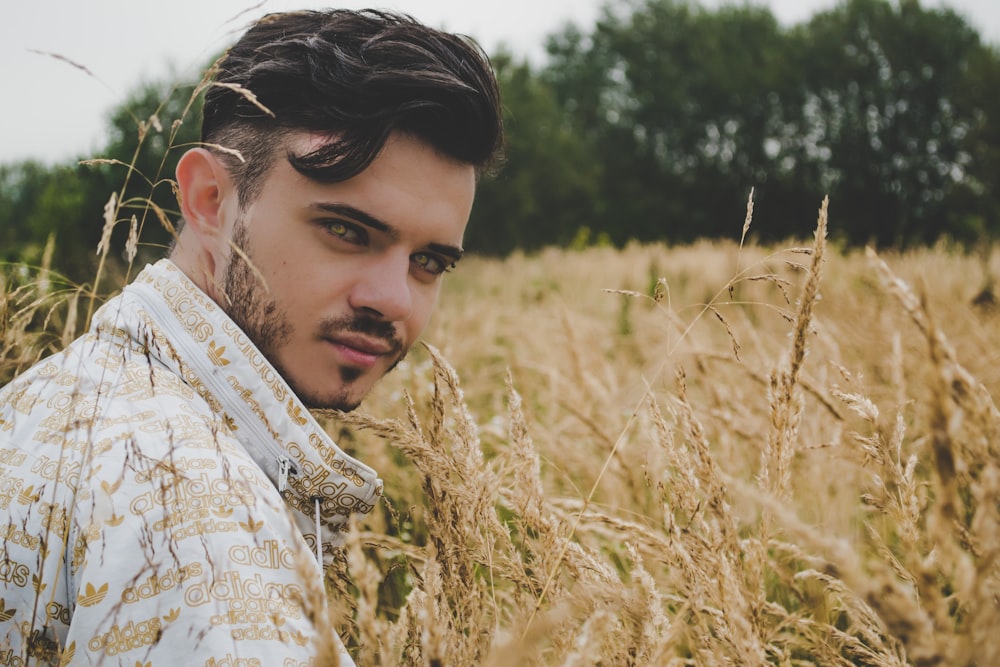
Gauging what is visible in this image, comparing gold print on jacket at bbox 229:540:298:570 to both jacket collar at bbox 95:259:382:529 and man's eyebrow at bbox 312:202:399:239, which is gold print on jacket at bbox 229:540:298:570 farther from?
man's eyebrow at bbox 312:202:399:239

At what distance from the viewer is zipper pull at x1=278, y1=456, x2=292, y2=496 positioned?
115cm

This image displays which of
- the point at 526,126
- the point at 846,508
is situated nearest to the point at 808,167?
the point at 526,126

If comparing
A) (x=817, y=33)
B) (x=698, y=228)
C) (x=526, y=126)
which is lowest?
(x=698, y=228)

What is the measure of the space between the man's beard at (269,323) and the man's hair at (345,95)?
180 mm

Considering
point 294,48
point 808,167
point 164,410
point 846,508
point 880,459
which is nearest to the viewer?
point 164,410

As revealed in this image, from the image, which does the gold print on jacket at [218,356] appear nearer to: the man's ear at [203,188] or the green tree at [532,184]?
the man's ear at [203,188]

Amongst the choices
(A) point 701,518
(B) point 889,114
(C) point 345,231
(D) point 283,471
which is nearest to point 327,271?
(C) point 345,231

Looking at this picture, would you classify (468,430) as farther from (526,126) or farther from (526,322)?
(526,126)

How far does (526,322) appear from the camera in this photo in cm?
606

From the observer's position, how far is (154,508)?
817 mm

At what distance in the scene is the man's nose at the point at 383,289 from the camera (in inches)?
56.6

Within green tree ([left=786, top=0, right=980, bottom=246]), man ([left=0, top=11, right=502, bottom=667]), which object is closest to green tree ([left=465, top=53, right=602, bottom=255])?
green tree ([left=786, top=0, right=980, bottom=246])

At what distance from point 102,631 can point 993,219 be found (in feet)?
109

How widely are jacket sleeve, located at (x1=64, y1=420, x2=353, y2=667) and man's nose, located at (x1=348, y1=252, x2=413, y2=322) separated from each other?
0.59 m
